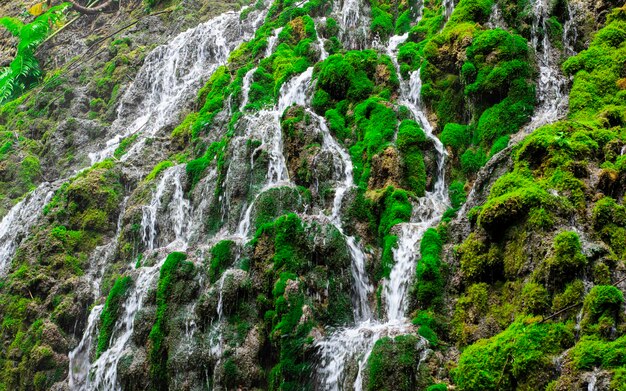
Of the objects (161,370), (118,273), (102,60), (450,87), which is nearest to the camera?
(161,370)

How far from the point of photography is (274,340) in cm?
1073

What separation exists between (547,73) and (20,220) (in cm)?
1693

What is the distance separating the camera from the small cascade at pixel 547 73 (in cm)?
1215

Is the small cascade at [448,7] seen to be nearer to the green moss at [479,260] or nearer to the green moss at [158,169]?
the green moss at [479,260]

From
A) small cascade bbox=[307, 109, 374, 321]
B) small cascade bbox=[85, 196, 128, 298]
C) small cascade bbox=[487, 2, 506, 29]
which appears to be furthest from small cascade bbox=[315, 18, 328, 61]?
small cascade bbox=[85, 196, 128, 298]

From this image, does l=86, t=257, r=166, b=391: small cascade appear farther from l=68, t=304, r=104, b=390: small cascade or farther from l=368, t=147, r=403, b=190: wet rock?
l=368, t=147, r=403, b=190: wet rock

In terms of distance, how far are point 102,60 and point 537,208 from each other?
24906 mm

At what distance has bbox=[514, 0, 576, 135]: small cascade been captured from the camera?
39.9ft

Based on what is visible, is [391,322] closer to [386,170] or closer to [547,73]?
[386,170]

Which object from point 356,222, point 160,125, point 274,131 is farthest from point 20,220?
point 356,222

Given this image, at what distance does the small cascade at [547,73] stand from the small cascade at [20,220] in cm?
1525

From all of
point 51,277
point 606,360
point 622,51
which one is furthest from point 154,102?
point 606,360

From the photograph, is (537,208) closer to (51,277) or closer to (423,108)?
(423,108)

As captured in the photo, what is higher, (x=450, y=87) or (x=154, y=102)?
(x=154, y=102)
